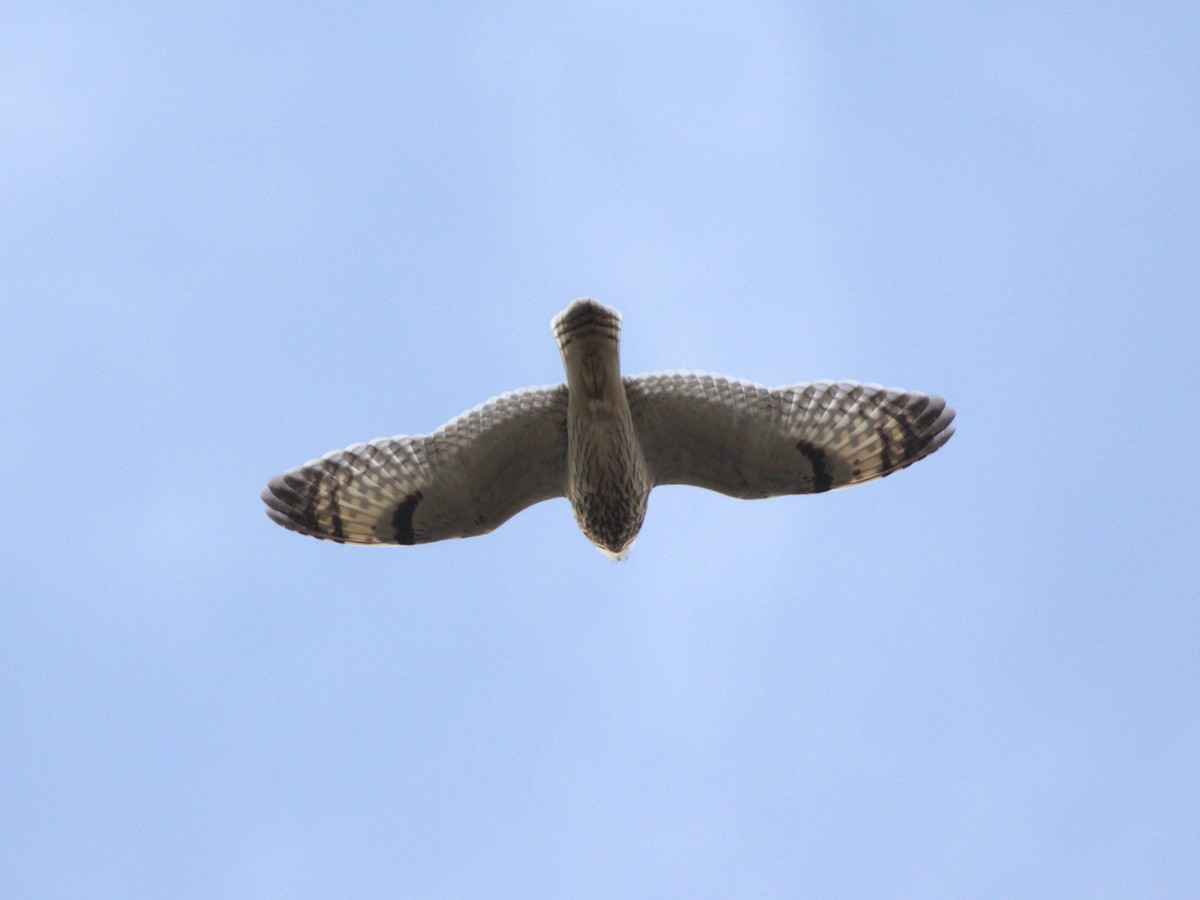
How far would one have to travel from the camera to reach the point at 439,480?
1088cm

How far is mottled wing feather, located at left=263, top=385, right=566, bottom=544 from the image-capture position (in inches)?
420

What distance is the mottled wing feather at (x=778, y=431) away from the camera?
10.6 metres

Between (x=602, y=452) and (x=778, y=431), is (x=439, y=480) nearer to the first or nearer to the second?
(x=602, y=452)

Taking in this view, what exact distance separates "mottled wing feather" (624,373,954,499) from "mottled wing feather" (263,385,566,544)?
0.71 m

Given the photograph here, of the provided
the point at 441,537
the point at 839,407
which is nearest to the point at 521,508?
the point at 441,537

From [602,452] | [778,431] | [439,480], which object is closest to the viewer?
[602,452]

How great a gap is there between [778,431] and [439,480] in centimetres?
236

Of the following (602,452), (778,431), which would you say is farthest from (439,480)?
(778,431)

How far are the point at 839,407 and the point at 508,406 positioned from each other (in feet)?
7.49

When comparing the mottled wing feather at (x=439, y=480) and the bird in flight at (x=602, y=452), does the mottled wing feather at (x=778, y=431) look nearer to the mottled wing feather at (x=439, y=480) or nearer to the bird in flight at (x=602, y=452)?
the bird in flight at (x=602, y=452)

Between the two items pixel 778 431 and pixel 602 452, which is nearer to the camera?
pixel 602 452

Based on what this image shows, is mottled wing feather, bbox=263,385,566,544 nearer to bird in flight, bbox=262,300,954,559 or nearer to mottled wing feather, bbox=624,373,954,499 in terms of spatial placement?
bird in flight, bbox=262,300,954,559

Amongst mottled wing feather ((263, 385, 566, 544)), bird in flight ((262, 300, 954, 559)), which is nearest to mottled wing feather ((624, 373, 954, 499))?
bird in flight ((262, 300, 954, 559))

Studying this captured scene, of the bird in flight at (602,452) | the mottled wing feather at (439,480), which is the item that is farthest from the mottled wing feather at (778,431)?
the mottled wing feather at (439,480)
